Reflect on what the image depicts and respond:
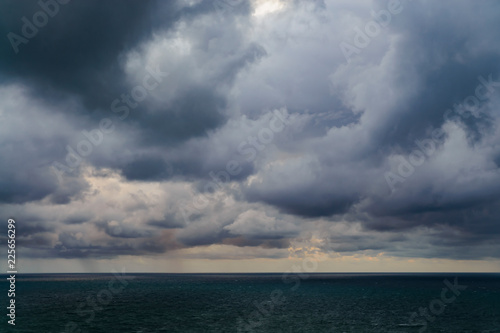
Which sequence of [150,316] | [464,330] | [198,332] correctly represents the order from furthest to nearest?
[150,316], [464,330], [198,332]

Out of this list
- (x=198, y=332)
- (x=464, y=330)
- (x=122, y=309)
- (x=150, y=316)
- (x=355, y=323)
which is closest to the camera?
(x=198, y=332)

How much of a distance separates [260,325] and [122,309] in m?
49.3

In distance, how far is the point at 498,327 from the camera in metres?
76.5

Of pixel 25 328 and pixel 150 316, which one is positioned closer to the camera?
pixel 25 328

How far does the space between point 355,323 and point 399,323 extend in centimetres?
1010

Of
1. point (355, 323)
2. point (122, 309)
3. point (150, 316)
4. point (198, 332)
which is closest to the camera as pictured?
point (198, 332)

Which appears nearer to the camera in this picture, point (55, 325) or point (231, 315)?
point (55, 325)

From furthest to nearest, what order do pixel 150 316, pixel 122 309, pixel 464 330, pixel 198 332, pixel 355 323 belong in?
pixel 122 309
pixel 150 316
pixel 355 323
pixel 464 330
pixel 198 332

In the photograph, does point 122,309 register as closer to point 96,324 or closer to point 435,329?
point 96,324

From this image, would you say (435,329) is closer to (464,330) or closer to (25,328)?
(464,330)

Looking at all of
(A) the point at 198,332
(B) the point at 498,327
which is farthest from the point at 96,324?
(B) the point at 498,327

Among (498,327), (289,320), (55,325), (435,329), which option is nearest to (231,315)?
(289,320)

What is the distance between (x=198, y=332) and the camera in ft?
226

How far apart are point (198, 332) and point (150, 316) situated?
2626cm
